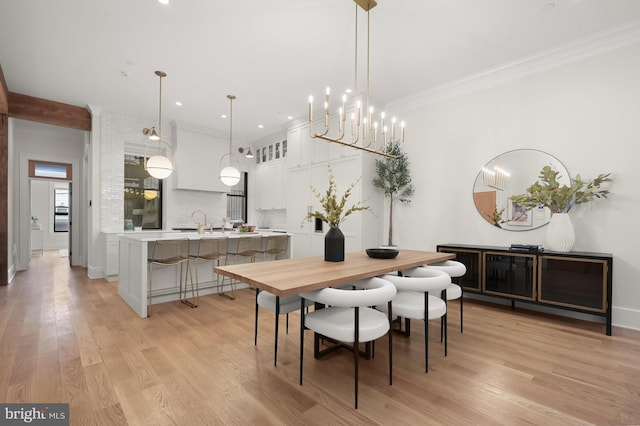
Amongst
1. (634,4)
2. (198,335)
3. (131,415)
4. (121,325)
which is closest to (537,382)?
(131,415)

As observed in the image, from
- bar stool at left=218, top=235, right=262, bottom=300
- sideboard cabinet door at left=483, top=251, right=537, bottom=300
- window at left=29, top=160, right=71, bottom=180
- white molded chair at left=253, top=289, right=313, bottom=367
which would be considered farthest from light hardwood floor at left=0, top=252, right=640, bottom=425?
window at left=29, top=160, right=71, bottom=180

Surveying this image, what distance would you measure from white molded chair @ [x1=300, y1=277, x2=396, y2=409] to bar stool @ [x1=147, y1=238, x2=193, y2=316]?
236cm

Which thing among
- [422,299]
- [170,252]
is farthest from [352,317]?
[170,252]

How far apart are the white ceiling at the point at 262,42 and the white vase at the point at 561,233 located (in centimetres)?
197

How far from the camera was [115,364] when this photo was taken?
7.48 feet

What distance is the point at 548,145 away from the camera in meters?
3.61

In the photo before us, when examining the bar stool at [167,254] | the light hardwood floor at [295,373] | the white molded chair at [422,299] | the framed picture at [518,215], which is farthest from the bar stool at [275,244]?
the framed picture at [518,215]

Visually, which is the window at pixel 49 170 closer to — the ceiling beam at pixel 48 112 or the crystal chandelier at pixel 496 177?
the ceiling beam at pixel 48 112

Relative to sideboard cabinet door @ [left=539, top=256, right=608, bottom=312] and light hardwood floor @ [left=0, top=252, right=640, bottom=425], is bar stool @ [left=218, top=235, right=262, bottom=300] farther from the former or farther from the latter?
sideboard cabinet door @ [left=539, top=256, right=608, bottom=312]

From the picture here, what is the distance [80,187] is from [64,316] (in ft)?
15.3

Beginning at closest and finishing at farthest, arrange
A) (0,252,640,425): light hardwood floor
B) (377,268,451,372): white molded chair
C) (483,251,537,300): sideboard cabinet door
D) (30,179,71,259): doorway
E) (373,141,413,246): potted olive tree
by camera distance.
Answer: (0,252,640,425): light hardwood floor < (377,268,451,372): white molded chair < (483,251,537,300): sideboard cabinet door < (373,141,413,246): potted olive tree < (30,179,71,259): doorway

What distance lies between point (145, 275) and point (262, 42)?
2.95 metres

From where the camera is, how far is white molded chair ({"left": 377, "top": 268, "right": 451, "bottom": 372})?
2127mm

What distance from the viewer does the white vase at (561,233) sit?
324cm
